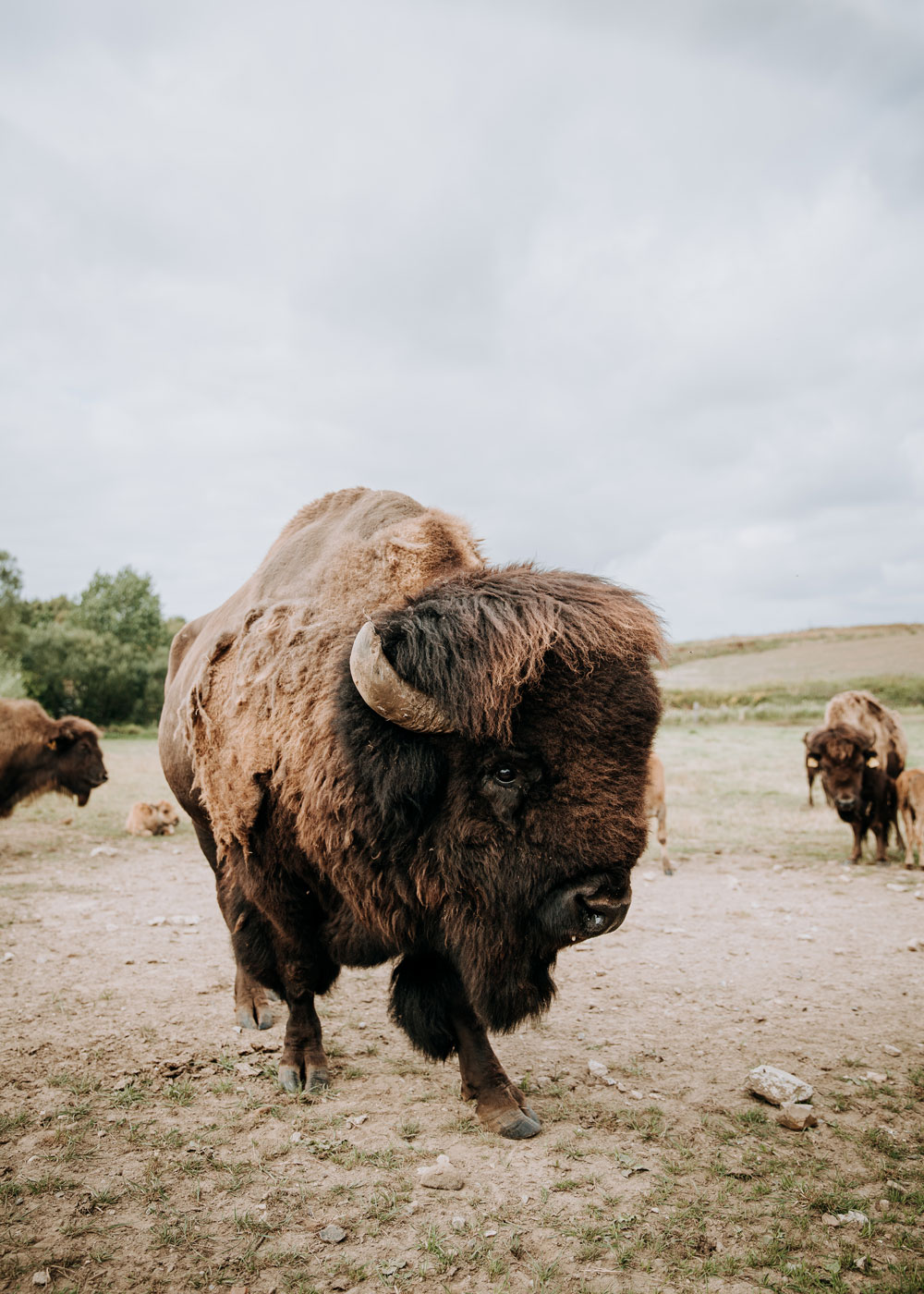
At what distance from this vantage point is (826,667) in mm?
46156

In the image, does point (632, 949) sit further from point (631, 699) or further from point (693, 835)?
point (693, 835)

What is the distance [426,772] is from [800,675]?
4691cm

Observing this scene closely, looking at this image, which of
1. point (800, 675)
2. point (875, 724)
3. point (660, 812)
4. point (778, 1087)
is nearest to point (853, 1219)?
point (778, 1087)

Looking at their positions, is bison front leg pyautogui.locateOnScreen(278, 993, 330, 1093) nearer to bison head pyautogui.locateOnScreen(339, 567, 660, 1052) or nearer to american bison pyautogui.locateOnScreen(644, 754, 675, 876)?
bison head pyautogui.locateOnScreen(339, 567, 660, 1052)

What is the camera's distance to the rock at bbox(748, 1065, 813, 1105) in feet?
11.8

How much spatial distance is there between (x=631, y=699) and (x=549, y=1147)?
6.52ft

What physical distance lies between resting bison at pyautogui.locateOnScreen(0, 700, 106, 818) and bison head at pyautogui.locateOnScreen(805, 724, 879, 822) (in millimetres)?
10486

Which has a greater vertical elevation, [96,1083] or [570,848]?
[570,848]

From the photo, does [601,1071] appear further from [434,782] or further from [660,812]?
[660,812]

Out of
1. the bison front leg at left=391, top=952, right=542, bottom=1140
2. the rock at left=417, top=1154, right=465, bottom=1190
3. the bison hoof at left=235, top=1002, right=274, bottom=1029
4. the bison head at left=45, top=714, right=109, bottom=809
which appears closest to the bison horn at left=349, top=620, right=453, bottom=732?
the bison front leg at left=391, top=952, right=542, bottom=1140

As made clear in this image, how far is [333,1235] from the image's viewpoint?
268cm

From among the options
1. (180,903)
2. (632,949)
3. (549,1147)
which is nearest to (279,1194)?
(549,1147)

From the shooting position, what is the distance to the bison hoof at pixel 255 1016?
4727mm

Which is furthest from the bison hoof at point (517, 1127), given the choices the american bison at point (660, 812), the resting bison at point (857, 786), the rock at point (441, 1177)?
the resting bison at point (857, 786)
